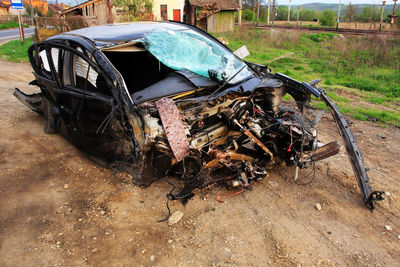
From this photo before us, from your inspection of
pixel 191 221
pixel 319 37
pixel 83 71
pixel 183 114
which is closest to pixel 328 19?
pixel 319 37

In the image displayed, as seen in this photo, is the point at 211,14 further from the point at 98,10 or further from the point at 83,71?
the point at 83,71

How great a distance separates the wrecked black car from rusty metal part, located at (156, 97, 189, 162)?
11 mm

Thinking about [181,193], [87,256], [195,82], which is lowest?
[87,256]

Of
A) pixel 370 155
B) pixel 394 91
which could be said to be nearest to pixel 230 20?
pixel 394 91

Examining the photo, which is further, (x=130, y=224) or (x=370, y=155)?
(x=370, y=155)

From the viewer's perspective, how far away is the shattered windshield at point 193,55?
12.5 ft

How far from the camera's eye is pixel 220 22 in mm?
25953

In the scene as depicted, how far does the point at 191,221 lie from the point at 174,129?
3.24ft

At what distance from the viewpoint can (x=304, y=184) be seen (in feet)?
12.0

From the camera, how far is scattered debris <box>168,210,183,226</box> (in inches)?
119

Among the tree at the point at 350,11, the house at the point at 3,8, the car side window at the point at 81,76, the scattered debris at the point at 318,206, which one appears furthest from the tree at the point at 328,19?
the house at the point at 3,8

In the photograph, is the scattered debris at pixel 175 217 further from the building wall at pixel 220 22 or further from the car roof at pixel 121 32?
the building wall at pixel 220 22

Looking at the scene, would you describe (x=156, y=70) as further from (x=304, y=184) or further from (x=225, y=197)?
(x=304, y=184)

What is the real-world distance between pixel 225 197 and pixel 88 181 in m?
1.81
